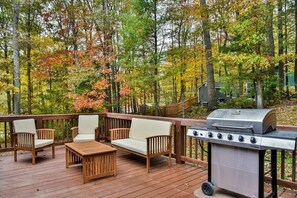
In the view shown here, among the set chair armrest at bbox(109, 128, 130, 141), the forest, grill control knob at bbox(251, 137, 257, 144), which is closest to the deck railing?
chair armrest at bbox(109, 128, 130, 141)

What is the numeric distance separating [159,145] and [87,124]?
239 cm

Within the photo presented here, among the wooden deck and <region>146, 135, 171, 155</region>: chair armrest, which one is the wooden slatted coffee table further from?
<region>146, 135, 171, 155</region>: chair armrest

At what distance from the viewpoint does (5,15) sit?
1010cm

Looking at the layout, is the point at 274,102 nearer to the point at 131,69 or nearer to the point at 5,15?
the point at 131,69

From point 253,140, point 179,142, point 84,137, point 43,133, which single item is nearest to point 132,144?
point 179,142

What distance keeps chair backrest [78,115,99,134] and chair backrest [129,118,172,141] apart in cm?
120

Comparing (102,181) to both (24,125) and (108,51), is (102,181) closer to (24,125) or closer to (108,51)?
(24,125)

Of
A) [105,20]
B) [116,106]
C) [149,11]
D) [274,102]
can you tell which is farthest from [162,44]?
[274,102]

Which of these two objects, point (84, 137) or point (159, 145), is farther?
point (84, 137)

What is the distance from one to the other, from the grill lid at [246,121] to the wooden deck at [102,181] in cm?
109

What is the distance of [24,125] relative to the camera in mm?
4680

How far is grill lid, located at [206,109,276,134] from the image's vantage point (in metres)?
2.27

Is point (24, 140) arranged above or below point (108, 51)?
below

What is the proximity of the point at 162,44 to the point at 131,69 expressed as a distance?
211 centimetres
